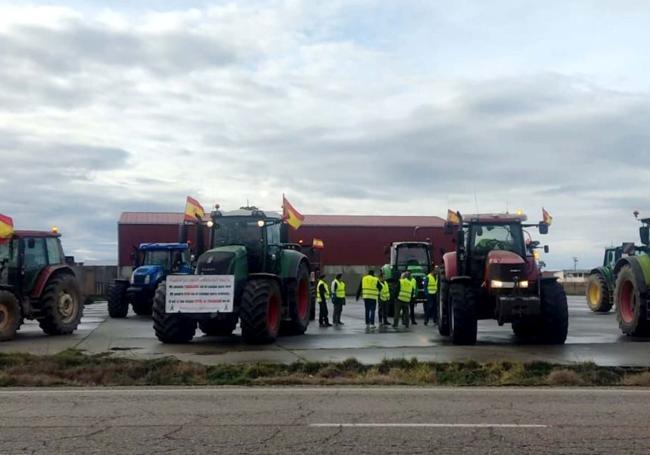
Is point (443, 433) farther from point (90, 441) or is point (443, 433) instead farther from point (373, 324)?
point (373, 324)

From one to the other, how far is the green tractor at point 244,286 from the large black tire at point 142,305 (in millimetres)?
7882

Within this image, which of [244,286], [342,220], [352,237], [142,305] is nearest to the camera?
[244,286]

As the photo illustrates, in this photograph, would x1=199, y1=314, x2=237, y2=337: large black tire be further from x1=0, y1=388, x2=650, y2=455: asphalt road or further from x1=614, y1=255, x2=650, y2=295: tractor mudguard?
x1=614, y1=255, x2=650, y2=295: tractor mudguard

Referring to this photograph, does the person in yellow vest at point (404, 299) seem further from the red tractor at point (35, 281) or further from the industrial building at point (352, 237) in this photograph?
the industrial building at point (352, 237)

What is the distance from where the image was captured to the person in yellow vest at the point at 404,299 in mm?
21719

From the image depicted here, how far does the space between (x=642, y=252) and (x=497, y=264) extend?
5159 mm

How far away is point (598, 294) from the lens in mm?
28984

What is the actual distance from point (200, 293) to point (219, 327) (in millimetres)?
2837

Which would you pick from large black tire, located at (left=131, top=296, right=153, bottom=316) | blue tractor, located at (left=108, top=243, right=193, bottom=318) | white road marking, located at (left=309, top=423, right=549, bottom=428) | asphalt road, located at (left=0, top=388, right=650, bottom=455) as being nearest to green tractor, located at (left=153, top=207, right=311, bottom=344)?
asphalt road, located at (left=0, top=388, right=650, bottom=455)

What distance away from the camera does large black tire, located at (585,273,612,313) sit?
28531 mm

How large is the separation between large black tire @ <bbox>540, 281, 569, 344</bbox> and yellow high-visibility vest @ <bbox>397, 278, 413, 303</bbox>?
565 centimetres

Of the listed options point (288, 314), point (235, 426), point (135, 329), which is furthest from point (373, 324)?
point (235, 426)

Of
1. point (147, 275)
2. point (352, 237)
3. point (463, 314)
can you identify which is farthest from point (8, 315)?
point (352, 237)

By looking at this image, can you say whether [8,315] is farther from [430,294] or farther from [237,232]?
[430,294]
